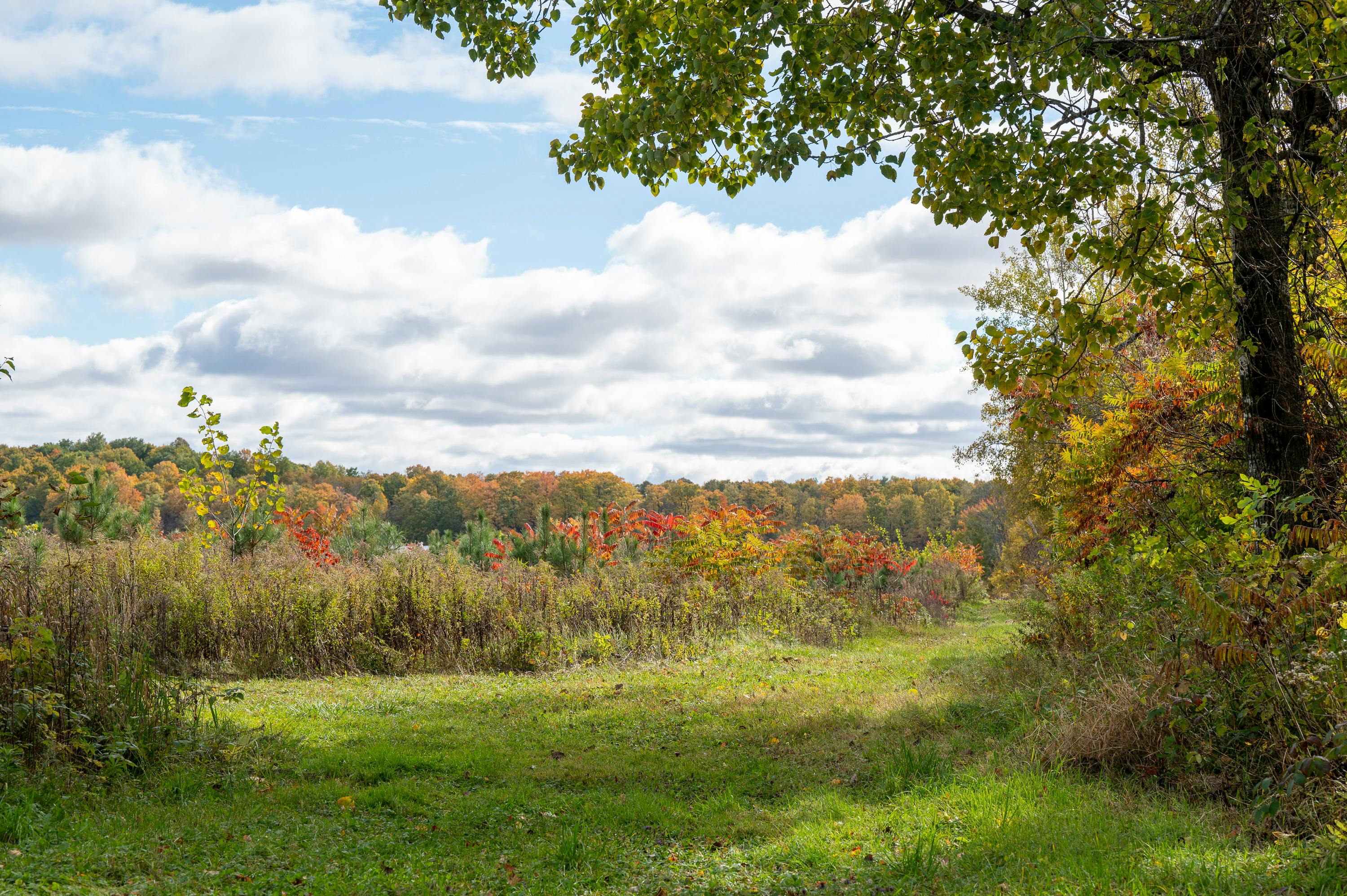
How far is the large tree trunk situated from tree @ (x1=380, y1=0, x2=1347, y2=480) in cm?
1

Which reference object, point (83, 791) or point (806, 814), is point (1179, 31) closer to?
point (806, 814)

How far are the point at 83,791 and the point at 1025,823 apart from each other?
5122mm

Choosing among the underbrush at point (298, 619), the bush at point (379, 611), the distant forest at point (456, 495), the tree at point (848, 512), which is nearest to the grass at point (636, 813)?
the underbrush at point (298, 619)

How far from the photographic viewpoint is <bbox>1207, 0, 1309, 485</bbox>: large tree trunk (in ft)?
18.3

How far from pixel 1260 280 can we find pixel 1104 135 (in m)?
1.45

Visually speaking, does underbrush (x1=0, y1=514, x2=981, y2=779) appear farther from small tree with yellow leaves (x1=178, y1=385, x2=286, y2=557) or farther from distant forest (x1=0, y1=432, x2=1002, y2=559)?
distant forest (x1=0, y1=432, x2=1002, y2=559)

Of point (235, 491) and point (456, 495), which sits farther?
point (456, 495)

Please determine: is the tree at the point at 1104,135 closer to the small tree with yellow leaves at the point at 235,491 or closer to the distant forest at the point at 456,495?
the small tree with yellow leaves at the point at 235,491

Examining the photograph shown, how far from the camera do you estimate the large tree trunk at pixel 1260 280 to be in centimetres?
558

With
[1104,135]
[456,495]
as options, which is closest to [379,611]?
[1104,135]

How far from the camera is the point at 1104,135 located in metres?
5.45

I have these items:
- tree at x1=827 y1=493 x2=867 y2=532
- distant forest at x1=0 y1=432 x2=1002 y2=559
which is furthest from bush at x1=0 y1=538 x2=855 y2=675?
tree at x1=827 y1=493 x2=867 y2=532

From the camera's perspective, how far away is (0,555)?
7.03 meters

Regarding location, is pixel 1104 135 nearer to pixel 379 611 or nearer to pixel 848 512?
pixel 379 611
